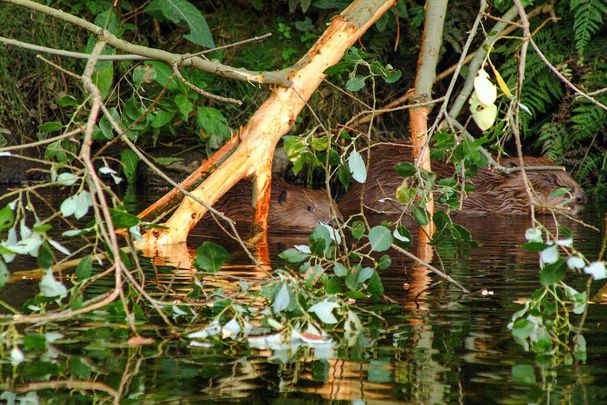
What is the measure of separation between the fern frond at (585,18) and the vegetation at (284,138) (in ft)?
0.06

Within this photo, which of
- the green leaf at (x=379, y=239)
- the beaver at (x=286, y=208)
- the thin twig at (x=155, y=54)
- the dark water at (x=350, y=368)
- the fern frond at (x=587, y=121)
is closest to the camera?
the dark water at (x=350, y=368)

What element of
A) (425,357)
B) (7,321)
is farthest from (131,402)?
(425,357)

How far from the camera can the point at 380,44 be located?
29.0ft

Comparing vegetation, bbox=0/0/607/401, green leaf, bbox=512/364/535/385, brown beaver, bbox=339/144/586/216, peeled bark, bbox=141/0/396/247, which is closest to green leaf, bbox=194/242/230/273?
vegetation, bbox=0/0/607/401

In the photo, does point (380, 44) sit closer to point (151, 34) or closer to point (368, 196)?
point (368, 196)

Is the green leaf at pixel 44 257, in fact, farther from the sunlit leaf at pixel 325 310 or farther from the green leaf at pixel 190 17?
the green leaf at pixel 190 17

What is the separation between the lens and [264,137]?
588cm

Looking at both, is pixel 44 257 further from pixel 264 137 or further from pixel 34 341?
pixel 264 137

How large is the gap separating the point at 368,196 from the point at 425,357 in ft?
18.4

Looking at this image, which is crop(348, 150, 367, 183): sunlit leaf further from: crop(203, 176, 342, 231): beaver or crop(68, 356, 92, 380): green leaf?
crop(203, 176, 342, 231): beaver

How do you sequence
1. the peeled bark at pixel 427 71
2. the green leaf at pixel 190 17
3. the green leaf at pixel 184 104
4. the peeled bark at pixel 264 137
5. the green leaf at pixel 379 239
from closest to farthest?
the green leaf at pixel 379 239 → the peeled bark at pixel 264 137 → the peeled bark at pixel 427 71 → the green leaf at pixel 190 17 → the green leaf at pixel 184 104

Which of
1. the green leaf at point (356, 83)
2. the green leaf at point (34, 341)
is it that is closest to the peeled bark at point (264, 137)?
the green leaf at point (356, 83)

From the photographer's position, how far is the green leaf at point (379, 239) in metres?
3.65

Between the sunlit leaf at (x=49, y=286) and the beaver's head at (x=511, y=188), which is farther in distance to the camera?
the beaver's head at (x=511, y=188)
